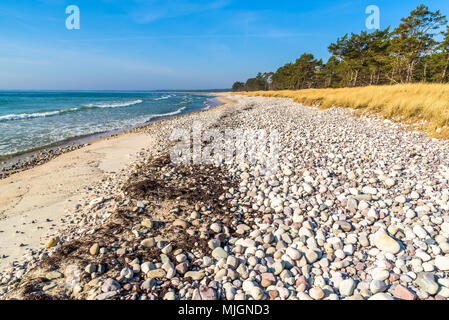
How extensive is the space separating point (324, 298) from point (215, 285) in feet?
3.89

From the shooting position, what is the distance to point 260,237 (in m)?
3.26

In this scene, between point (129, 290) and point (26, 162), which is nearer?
point (129, 290)

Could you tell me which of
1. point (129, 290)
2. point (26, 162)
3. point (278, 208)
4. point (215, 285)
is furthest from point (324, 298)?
point (26, 162)

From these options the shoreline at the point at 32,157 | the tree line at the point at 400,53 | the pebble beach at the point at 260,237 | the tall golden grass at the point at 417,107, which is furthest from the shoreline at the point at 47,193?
the tree line at the point at 400,53

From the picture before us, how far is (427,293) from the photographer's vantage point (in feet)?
6.85

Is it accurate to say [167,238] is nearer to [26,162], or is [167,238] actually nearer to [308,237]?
[308,237]
